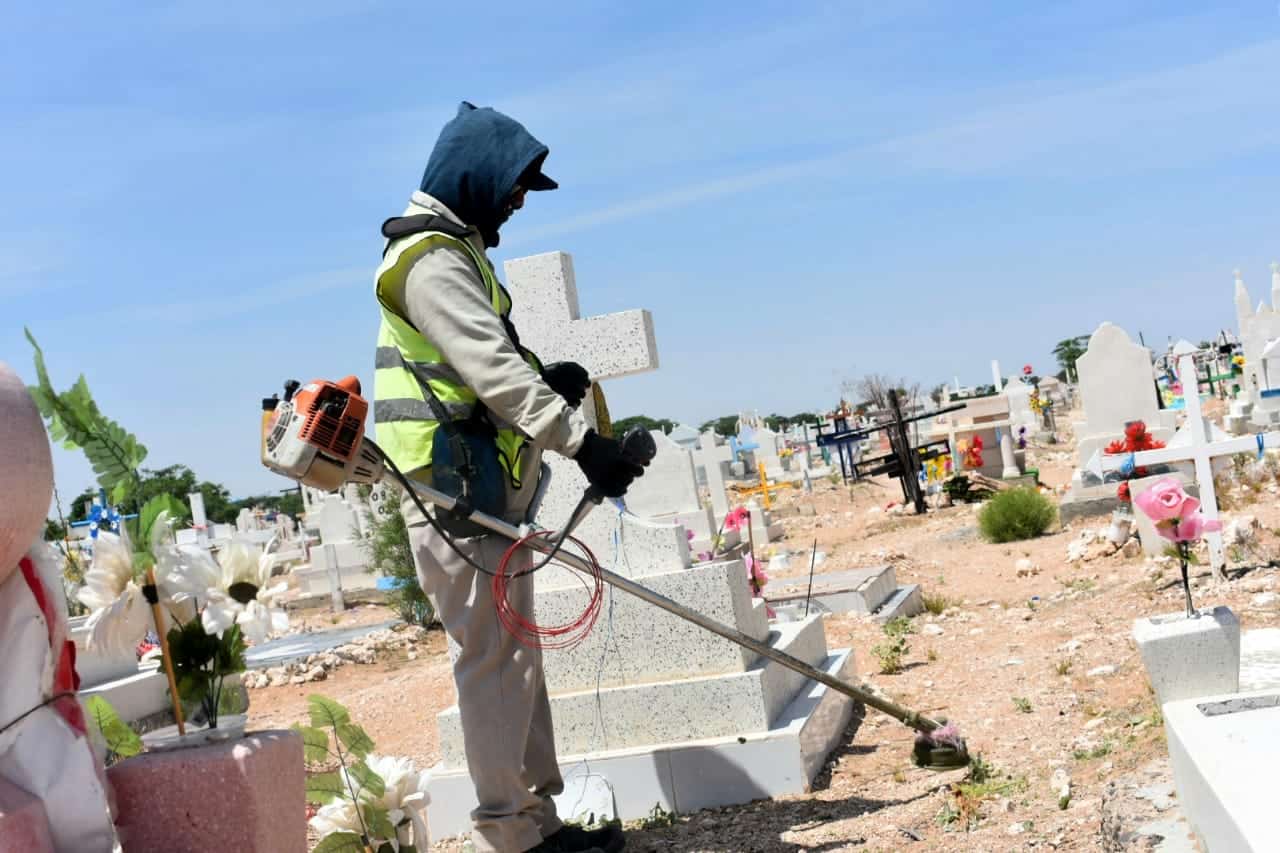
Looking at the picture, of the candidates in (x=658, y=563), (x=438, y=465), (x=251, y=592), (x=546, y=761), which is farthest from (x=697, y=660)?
(x=251, y=592)

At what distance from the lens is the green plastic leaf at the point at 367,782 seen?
3396 millimetres

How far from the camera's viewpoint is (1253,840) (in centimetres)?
225

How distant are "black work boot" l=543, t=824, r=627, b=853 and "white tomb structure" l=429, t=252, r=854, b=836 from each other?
795 millimetres

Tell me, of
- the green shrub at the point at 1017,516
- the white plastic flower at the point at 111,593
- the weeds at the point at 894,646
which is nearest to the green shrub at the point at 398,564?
the green shrub at the point at 1017,516

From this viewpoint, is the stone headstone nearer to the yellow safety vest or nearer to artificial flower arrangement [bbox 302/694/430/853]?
the yellow safety vest

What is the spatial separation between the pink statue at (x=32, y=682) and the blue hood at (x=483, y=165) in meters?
1.68

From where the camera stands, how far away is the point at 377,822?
3379 millimetres

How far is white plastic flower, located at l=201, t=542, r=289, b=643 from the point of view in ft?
9.57

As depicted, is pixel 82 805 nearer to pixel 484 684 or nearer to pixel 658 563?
pixel 484 684

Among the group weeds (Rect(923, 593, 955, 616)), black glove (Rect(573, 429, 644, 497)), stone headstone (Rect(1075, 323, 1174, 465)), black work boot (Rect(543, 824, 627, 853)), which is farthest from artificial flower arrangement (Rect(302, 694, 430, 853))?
stone headstone (Rect(1075, 323, 1174, 465))

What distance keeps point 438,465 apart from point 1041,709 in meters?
3.19

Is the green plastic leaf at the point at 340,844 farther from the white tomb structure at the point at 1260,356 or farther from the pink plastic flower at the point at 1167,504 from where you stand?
the white tomb structure at the point at 1260,356

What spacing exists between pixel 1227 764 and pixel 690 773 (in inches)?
97.4

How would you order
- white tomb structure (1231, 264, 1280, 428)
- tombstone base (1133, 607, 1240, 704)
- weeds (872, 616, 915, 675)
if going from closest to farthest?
tombstone base (1133, 607, 1240, 704) → weeds (872, 616, 915, 675) → white tomb structure (1231, 264, 1280, 428)
